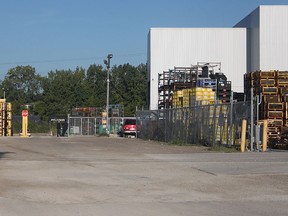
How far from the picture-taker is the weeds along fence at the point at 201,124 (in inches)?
917

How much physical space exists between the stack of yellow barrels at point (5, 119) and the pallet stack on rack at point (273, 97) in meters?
27.6

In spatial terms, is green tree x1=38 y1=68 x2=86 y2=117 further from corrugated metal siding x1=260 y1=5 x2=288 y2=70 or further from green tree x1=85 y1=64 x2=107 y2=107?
corrugated metal siding x1=260 y1=5 x2=288 y2=70

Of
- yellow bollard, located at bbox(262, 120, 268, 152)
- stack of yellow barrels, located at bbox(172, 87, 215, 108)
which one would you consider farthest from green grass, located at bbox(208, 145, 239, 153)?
stack of yellow barrels, located at bbox(172, 87, 215, 108)

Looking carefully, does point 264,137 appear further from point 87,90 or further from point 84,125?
point 87,90

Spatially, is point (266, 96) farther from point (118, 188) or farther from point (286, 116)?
point (118, 188)

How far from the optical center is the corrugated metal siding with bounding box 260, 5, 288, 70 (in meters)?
52.8

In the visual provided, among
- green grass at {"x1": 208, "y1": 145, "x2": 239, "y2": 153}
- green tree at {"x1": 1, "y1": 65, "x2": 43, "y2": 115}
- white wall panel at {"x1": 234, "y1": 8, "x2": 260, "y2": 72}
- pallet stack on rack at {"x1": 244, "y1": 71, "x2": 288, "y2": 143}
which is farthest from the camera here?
green tree at {"x1": 1, "y1": 65, "x2": 43, "y2": 115}

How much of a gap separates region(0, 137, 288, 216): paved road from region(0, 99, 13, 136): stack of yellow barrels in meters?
30.7

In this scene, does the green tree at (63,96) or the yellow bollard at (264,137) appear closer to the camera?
the yellow bollard at (264,137)

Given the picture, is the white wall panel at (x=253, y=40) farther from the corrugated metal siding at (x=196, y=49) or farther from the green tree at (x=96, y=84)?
the green tree at (x=96, y=84)

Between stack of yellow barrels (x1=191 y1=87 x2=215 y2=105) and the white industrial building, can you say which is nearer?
stack of yellow barrels (x1=191 y1=87 x2=215 y2=105)

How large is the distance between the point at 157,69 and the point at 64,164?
43158 mm

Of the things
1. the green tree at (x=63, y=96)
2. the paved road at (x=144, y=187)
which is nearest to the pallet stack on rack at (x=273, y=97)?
the paved road at (x=144, y=187)

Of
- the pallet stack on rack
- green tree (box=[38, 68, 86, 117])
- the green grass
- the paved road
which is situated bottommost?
the paved road
